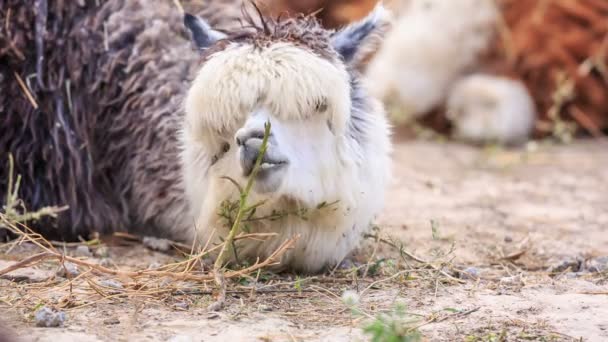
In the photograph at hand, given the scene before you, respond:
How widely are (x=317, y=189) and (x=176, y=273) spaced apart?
60 cm

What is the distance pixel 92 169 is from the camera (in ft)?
14.9

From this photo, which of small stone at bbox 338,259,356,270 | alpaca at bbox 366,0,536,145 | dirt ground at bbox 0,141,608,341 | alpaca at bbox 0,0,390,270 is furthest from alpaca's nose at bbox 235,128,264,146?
alpaca at bbox 366,0,536,145

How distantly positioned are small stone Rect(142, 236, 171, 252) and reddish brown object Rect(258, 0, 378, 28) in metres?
4.32

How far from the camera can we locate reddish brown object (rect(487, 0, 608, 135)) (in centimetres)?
725

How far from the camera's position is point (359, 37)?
12.7 feet

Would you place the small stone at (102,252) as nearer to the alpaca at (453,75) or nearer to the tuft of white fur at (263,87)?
the tuft of white fur at (263,87)

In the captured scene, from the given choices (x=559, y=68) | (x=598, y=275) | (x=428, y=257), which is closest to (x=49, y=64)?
(x=428, y=257)

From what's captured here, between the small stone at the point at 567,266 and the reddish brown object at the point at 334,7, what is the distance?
4581 mm

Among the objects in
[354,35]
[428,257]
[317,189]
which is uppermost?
[354,35]

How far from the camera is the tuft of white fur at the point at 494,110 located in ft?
24.8

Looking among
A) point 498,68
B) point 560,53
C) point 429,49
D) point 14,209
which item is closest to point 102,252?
point 14,209

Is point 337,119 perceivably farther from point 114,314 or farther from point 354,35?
point 114,314

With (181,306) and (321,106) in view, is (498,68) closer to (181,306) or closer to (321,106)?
(321,106)

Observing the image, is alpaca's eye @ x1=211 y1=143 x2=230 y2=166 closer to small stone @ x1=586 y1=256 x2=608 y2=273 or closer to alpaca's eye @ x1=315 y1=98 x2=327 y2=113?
alpaca's eye @ x1=315 y1=98 x2=327 y2=113
